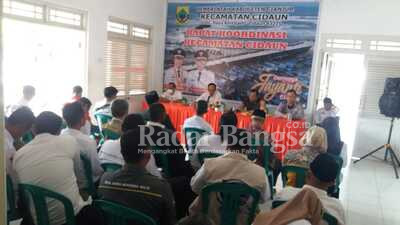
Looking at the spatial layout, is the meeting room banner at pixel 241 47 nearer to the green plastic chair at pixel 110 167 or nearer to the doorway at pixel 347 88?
the doorway at pixel 347 88

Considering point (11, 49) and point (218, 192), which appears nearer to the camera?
point (218, 192)

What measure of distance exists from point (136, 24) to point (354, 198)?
5.19 m

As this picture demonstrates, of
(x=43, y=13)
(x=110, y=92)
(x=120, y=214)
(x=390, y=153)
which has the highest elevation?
(x=43, y=13)

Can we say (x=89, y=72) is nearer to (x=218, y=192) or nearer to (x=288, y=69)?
(x=288, y=69)

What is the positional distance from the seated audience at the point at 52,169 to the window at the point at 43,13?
9.69 feet

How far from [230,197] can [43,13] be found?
4.34 metres

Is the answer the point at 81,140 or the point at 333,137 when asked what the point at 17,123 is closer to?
the point at 81,140

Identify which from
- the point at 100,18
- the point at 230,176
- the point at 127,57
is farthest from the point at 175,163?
the point at 127,57

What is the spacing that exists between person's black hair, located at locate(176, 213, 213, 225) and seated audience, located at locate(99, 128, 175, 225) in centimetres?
22

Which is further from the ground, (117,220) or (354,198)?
(117,220)

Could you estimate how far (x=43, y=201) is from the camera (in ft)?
6.14

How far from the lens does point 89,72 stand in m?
5.89

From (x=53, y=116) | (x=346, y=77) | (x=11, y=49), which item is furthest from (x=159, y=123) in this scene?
(x=346, y=77)

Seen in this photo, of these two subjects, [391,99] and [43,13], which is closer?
[43,13]
